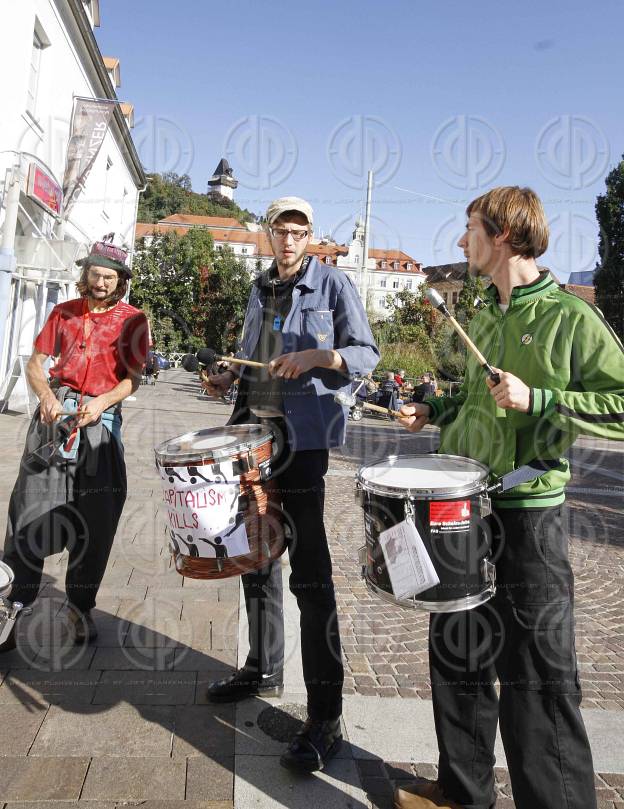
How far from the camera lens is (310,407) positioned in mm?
2734

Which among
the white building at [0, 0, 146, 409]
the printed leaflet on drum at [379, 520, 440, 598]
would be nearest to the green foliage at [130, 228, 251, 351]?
the white building at [0, 0, 146, 409]

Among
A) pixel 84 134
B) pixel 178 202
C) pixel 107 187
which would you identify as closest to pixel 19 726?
pixel 84 134

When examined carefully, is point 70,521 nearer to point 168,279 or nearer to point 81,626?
point 81,626

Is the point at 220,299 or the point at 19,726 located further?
the point at 220,299

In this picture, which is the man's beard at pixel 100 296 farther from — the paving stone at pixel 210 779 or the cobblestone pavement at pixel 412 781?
the cobblestone pavement at pixel 412 781

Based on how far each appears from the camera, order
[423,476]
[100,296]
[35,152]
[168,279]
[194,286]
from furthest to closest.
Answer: [194,286]
[168,279]
[35,152]
[100,296]
[423,476]

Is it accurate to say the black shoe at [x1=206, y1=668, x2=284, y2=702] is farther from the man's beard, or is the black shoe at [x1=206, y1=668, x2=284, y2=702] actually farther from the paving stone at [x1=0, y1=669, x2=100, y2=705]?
the man's beard

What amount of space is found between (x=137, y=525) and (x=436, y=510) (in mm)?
4485

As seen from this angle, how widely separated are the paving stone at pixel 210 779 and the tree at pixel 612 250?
123 feet

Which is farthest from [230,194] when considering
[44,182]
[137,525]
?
[137,525]

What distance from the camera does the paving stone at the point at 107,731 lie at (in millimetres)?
2637

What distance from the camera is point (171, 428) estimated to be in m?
13.4

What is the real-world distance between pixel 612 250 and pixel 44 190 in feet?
106

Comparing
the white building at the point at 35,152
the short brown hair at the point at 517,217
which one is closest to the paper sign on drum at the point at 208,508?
the short brown hair at the point at 517,217
